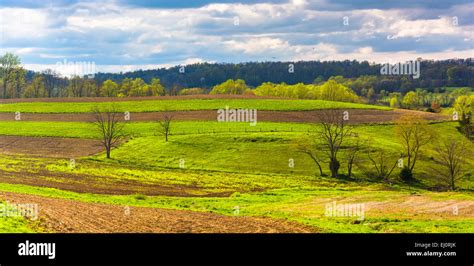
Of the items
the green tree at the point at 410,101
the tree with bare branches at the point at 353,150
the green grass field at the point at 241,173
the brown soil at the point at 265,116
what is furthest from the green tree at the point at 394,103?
the tree with bare branches at the point at 353,150

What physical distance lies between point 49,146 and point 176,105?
121 ft

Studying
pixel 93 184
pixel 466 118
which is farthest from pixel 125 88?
pixel 93 184

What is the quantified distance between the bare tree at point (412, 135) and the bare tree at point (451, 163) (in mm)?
2996

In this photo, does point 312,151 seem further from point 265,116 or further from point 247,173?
point 265,116

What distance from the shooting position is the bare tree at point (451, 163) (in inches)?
2955

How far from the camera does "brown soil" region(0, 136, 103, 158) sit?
84.6 meters

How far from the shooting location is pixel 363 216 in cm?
3622

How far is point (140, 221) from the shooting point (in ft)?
94.6

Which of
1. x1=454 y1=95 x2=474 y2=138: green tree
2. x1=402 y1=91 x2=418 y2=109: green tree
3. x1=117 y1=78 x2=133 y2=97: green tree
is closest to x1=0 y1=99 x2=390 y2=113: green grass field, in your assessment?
x1=454 y1=95 x2=474 y2=138: green tree

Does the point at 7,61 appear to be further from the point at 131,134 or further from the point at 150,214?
the point at 150,214

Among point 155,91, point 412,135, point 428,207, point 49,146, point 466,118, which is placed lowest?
point 428,207

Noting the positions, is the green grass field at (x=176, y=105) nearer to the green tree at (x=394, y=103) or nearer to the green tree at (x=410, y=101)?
the green tree at (x=410, y=101)

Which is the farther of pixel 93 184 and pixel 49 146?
pixel 49 146
